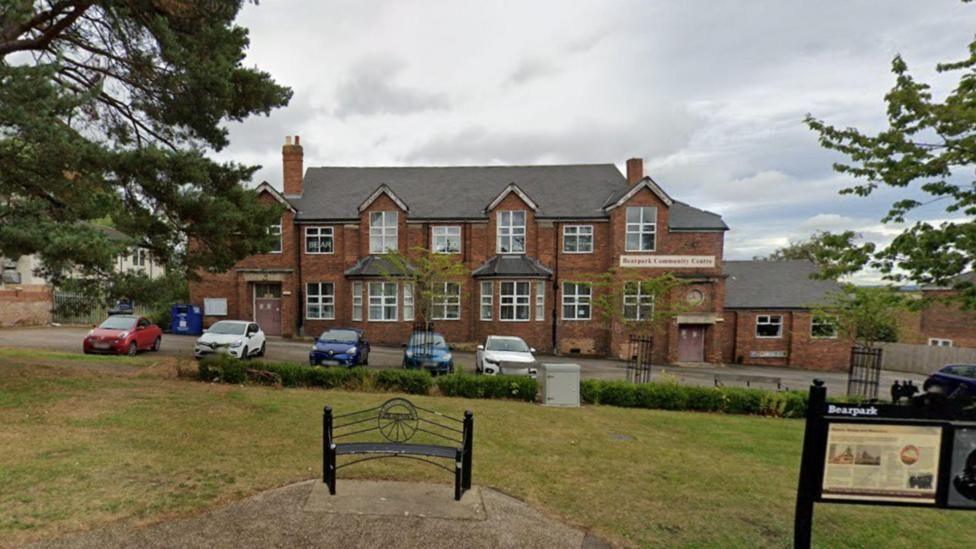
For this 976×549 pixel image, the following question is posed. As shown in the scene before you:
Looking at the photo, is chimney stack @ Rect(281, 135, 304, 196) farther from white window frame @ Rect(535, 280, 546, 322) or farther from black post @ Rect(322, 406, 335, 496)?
black post @ Rect(322, 406, 335, 496)

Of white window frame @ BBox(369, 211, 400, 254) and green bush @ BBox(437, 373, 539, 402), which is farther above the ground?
white window frame @ BBox(369, 211, 400, 254)

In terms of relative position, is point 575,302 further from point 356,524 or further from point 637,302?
point 356,524

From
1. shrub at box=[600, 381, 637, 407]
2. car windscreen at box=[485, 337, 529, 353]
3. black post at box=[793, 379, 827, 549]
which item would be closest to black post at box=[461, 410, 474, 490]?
black post at box=[793, 379, 827, 549]

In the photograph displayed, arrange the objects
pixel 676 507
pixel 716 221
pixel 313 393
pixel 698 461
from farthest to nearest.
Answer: pixel 716 221, pixel 313 393, pixel 698 461, pixel 676 507

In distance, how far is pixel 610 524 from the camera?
5.16 m

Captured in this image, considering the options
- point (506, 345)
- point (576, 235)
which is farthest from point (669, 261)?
point (506, 345)

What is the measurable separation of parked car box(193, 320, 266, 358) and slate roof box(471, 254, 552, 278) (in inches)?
447

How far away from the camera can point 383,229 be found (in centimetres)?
2517

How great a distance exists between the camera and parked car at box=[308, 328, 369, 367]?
49.8 feet

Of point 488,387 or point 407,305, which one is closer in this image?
point 488,387

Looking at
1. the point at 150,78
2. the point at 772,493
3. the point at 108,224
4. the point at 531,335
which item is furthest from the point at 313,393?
the point at 531,335

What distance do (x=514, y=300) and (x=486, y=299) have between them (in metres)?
1.54

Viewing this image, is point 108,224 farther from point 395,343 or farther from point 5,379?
point 395,343

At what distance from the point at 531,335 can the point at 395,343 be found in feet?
24.5
